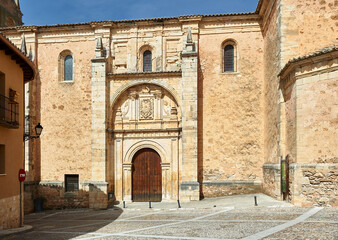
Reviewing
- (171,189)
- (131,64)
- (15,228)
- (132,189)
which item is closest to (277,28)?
(131,64)

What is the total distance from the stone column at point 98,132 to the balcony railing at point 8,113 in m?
6.35

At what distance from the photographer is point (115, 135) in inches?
748

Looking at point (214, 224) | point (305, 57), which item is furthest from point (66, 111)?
point (305, 57)

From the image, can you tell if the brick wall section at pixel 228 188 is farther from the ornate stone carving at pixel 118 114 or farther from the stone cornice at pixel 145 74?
the stone cornice at pixel 145 74

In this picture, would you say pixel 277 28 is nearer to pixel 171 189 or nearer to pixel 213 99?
pixel 213 99

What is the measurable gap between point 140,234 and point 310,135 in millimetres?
6550

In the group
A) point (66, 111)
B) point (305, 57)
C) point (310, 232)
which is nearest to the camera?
point (310, 232)

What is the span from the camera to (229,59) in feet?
61.5

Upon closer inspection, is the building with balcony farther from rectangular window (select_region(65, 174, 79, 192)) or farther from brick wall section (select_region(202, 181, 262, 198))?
brick wall section (select_region(202, 181, 262, 198))

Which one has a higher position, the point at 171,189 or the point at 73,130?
the point at 73,130

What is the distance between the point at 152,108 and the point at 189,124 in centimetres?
233

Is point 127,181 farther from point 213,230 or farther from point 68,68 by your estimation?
point 213,230

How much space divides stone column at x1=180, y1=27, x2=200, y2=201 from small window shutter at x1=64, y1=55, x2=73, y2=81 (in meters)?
6.27

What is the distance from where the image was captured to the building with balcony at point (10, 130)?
1107 cm
